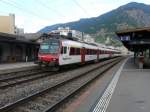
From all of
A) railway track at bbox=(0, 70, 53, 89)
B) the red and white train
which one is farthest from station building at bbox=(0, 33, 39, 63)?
railway track at bbox=(0, 70, 53, 89)

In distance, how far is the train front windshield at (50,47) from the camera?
1164 inches

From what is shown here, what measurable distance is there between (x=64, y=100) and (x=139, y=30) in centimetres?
2529

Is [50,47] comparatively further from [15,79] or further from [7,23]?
[7,23]

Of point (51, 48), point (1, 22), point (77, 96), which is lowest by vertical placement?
point (77, 96)

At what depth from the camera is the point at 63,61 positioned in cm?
3042

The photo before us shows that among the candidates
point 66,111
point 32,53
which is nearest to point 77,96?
point 66,111

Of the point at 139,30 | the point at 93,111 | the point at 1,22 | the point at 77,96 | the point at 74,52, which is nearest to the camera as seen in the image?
the point at 93,111

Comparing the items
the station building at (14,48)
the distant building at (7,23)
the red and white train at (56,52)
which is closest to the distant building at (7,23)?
the distant building at (7,23)

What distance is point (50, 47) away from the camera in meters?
30.0

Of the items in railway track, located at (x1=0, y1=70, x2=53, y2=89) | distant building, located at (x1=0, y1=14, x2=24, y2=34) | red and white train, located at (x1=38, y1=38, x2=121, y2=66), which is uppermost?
distant building, located at (x1=0, y1=14, x2=24, y2=34)

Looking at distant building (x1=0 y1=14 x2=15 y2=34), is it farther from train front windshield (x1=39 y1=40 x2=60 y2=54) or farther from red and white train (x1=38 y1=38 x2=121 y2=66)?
train front windshield (x1=39 y1=40 x2=60 y2=54)

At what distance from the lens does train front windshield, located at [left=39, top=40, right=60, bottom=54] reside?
2955 centimetres

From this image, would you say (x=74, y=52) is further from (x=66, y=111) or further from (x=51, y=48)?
(x=66, y=111)

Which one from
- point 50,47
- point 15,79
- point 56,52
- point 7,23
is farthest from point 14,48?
point 15,79
